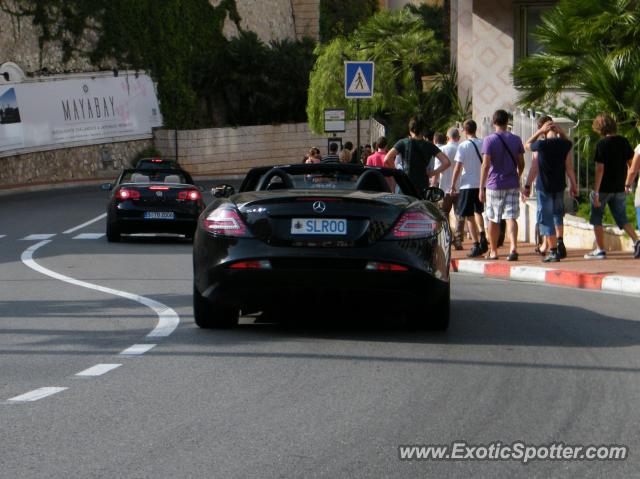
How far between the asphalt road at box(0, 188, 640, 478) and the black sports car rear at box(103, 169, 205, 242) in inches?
357

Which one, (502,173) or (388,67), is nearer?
(502,173)

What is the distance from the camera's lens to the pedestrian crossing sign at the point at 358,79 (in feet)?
80.7

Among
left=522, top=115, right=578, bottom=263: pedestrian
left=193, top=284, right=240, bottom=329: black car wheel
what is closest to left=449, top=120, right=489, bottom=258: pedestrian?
left=522, top=115, right=578, bottom=263: pedestrian

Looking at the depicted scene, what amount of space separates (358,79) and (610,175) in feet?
30.0

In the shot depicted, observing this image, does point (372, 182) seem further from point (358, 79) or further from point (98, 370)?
point (358, 79)

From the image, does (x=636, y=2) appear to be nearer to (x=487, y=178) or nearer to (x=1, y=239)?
(x=487, y=178)

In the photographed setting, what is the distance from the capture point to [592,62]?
20719 mm

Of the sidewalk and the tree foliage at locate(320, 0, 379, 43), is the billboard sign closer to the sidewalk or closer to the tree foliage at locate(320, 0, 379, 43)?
the tree foliage at locate(320, 0, 379, 43)

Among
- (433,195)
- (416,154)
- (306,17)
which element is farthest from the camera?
(306,17)

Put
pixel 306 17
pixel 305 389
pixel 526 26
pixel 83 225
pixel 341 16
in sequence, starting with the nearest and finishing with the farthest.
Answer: pixel 305 389 < pixel 83 225 < pixel 526 26 < pixel 306 17 < pixel 341 16

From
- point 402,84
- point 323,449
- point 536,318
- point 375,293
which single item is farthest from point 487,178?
point 402,84

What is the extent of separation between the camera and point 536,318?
1123 centimetres

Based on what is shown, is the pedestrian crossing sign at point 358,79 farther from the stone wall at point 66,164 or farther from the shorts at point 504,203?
the stone wall at point 66,164

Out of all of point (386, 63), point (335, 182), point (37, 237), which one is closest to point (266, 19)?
point (386, 63)
